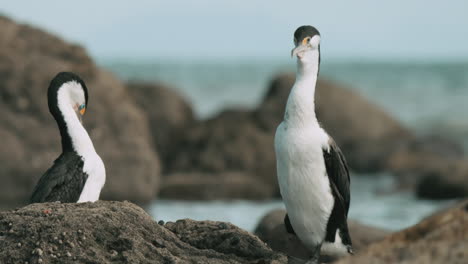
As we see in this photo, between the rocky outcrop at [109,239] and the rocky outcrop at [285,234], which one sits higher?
the rocky outcrop at [285,234]

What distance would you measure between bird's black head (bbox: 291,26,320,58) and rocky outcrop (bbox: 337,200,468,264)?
231 centimetres

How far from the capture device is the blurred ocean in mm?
17453

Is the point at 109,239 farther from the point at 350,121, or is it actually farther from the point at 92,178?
the point at 350,121

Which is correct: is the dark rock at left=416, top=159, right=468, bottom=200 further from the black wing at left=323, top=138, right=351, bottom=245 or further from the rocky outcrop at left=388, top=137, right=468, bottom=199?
the black wing at left=323, top=138, right=351, bottom=245

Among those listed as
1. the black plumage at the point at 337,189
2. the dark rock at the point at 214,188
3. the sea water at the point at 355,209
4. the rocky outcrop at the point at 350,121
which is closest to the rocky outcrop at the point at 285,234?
the black plumage at the point at 337,189

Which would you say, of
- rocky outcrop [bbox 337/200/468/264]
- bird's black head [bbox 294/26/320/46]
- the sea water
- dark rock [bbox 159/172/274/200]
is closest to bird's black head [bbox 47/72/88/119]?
bird's black head [bbox 294/26/320/46]

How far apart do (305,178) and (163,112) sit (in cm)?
1826

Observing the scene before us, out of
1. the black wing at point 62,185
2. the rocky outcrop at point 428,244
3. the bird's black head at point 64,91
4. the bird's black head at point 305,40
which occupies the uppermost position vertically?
the bird's black head at point 64,91

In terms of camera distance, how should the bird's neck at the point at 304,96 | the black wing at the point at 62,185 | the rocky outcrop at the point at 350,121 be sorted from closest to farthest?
1. the bird's neck at the point at 304,96
2. the black wing at the point at 62,185
3. the rocky outcrop at the point at 350,121

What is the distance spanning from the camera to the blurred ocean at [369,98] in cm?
1745

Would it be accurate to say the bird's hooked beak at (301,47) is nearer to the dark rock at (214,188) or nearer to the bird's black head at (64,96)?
the bird's black head at (64,96)

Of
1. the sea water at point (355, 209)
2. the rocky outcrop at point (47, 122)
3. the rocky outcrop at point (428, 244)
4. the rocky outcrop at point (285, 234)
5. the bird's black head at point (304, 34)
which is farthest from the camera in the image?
the sea water at point (355, 209)

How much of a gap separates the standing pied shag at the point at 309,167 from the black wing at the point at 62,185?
204cm

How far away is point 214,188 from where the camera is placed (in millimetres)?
18969
